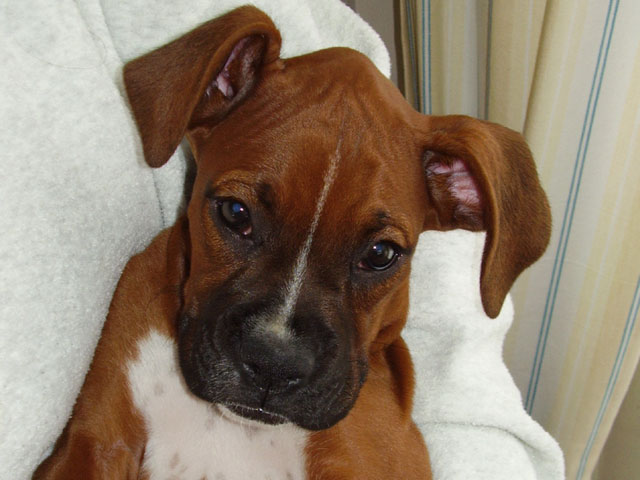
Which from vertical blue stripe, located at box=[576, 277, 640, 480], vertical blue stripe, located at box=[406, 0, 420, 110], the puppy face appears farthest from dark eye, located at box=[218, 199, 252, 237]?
vertical blue stripe, located at box=[406, 0, 420, 110]

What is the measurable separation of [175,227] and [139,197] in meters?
0.14

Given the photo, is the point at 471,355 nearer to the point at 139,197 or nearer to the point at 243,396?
the point at 243,396

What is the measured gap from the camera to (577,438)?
317 centimetres

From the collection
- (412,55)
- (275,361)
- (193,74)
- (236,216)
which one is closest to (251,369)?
(275,361)

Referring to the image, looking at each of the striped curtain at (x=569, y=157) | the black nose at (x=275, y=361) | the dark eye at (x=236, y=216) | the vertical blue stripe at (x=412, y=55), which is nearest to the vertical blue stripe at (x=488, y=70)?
the striped curtain at (x=569, y=157)

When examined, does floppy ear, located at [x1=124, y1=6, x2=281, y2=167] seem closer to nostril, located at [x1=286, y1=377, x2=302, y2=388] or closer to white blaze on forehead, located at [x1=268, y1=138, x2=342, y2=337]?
white blaze on forehead, located at [x1=268, y1=138, x2=342, y2=337]

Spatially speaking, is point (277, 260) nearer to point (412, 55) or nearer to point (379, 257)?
point (379, 257)

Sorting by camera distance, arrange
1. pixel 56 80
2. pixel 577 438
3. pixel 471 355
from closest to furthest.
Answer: pixel 56 80
pixel 471 355
pixel 577 438

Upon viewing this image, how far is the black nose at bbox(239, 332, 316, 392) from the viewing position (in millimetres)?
1579

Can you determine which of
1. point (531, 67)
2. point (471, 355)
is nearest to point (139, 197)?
point (471, 355)

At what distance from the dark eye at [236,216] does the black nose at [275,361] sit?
0.31m

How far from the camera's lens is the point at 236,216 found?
1.77 m

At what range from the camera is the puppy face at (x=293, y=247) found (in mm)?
1643

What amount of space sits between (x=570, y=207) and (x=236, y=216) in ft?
5.39
